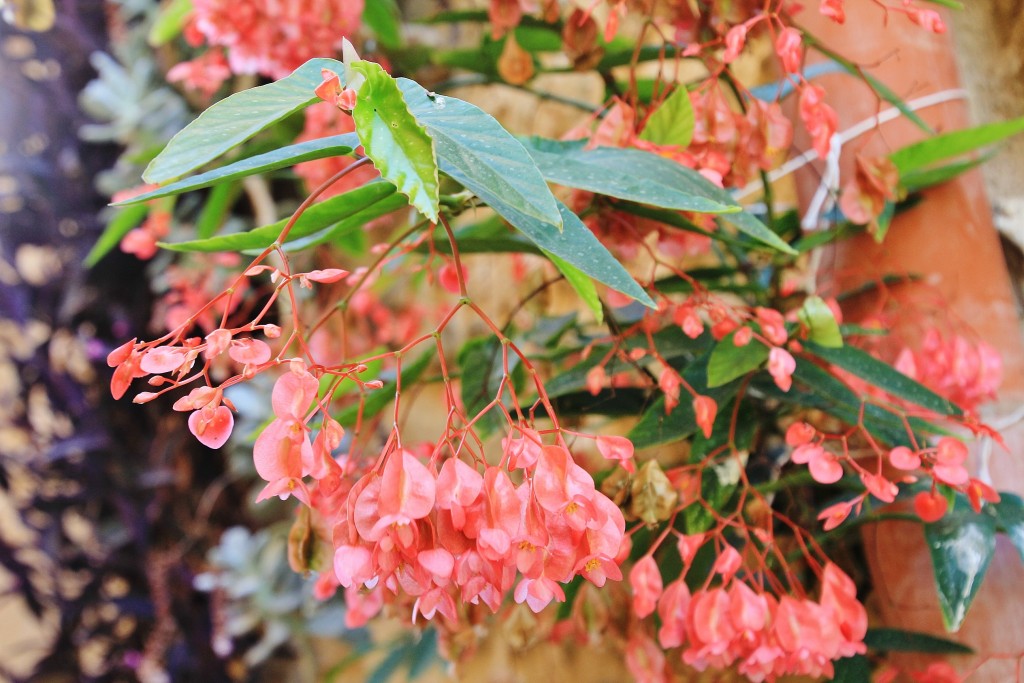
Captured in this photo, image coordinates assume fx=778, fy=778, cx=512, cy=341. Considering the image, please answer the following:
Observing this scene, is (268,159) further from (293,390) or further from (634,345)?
(634,345)

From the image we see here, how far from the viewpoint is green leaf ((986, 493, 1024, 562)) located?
1.67 ft

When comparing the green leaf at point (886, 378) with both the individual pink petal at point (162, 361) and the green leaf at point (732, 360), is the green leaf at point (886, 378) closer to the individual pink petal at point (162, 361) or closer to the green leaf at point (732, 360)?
the green leaf at point (732, 360)

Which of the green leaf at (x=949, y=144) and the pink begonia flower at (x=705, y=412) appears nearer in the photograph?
the pink begonia flower at (x=705, y=412)

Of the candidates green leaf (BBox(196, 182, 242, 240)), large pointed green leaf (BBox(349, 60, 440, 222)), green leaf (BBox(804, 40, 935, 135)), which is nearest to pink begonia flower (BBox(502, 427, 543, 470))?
large pointed green leaf (BBox(349, 60, 440, 222))

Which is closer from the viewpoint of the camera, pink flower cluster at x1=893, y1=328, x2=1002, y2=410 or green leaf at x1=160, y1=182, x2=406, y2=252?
green leaf at x1=160, y1=182, x2=406, y2=252

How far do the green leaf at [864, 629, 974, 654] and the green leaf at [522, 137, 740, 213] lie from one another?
35 cm

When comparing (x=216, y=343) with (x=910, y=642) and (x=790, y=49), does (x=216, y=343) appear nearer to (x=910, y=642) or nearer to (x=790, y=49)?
(x=790, y=49)

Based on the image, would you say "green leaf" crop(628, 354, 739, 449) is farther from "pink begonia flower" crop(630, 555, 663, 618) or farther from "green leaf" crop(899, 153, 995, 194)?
"green leaf" crop(899, 153, 995, 194)

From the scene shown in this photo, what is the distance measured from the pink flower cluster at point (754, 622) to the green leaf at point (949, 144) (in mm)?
357

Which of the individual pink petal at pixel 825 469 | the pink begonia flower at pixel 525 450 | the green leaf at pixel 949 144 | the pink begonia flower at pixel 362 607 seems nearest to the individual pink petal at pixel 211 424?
the pink begonia flower at pixel 525 450

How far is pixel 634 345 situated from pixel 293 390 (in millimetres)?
296

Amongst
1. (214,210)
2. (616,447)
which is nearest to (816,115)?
(616,447)

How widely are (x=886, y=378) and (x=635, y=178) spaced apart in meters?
0.22

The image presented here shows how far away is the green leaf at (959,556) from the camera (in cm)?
48
